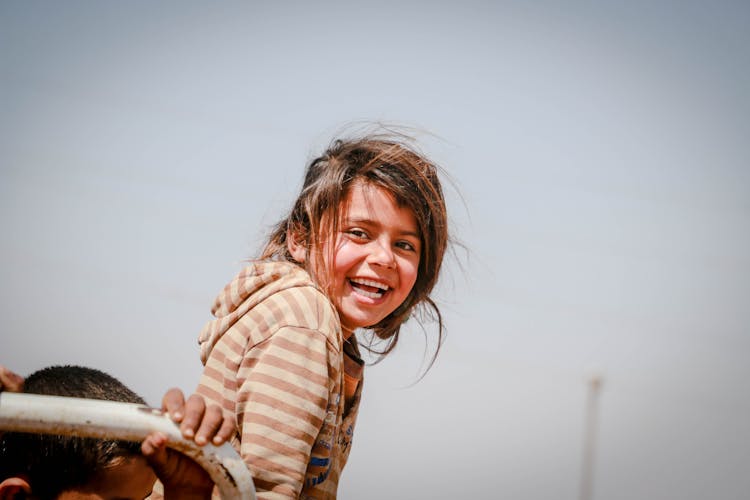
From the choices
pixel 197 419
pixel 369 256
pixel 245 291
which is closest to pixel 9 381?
pixel 197 419

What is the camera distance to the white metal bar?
1.01 meters

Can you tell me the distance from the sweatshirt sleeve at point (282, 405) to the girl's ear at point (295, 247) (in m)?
0.76

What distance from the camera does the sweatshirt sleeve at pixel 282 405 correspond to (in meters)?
1.73

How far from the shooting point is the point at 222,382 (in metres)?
2.03

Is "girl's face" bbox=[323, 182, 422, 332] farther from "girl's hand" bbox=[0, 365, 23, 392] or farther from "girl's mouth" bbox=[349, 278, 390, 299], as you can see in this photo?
"girl's hand" bbox=[0, 365, 23, 392]

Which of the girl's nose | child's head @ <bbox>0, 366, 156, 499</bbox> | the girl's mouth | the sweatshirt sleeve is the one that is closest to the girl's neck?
the girl's mouth

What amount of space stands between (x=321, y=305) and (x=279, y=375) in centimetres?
29

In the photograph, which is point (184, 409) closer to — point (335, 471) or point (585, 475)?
point (335, 471)

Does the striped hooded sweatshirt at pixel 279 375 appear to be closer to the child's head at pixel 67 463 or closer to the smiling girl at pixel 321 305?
the smiling girl at pixel 321 305

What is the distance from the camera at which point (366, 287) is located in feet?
8.32

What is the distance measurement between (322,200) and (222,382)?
34.8 inches

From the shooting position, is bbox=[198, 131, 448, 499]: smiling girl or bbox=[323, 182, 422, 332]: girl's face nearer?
bbox=[198, 131, 448, 499]: smiling girl

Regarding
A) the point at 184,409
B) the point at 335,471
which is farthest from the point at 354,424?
the point at 184,409

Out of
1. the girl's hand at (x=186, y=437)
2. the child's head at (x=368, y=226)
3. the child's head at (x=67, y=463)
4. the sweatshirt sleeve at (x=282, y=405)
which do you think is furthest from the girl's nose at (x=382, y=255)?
the girl's hand at (x=186, y=437)
